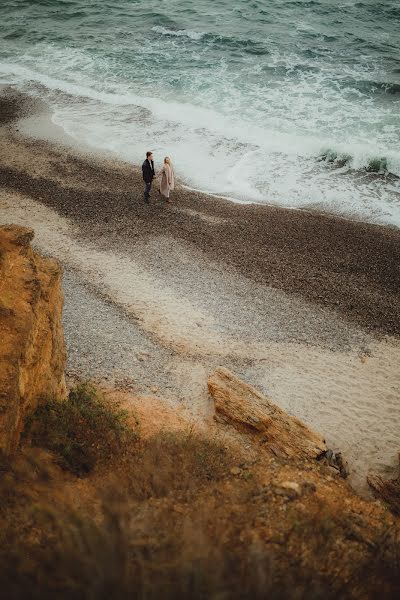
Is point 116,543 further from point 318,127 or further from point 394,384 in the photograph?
point 318,127

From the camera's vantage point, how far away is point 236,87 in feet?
78.1

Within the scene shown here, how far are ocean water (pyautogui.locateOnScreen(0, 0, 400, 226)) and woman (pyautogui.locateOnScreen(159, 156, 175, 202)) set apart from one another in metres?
2.28

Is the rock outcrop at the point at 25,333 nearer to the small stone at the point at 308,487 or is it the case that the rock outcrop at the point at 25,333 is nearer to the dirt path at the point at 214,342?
the dirt path at the point at 214,342

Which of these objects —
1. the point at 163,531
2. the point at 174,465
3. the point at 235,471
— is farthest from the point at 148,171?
the point at 163,531

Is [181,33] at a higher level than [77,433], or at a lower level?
higher

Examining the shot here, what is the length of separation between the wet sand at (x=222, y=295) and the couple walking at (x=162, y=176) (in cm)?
54

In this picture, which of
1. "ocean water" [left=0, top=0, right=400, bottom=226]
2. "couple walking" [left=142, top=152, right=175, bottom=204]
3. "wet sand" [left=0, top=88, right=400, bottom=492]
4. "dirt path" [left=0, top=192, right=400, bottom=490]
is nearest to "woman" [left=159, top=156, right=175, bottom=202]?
"couple walking" [left=142, top=152, right=175, bottom=204]

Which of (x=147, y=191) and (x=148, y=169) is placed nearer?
(x=148, y=169)

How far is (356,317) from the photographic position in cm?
1075

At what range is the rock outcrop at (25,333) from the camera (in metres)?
4.12

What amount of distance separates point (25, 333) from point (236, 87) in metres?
24.5

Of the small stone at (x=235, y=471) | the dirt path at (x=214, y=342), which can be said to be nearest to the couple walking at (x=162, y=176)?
the dirt path at (x=214, y=342)

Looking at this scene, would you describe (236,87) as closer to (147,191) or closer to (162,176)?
A: (162,176)

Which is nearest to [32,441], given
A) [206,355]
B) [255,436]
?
[255,436]
